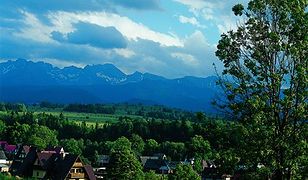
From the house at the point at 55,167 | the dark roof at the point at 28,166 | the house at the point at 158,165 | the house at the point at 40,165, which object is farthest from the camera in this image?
the house at the point at 158,165

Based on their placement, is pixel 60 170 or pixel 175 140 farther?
pixel 175 140

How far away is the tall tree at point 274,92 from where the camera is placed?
1395cm

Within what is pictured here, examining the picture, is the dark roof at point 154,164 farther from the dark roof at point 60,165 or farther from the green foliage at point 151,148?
the dark roof at point 60,165

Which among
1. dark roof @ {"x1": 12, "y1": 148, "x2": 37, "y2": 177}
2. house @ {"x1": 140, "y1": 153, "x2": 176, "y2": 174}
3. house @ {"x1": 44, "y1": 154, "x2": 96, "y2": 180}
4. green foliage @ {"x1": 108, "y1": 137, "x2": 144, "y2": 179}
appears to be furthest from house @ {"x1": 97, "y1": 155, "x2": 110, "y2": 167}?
green foliage @ {"x1": 108, "y1": 137, "x2": 144, "y2": 179}

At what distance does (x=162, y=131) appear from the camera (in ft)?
499

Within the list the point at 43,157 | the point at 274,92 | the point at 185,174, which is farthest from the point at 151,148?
the point at 274,92

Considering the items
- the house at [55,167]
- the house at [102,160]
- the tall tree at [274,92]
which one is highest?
the tall tree at [274,92]

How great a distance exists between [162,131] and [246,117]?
138228mm

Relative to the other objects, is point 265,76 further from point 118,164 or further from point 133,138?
point 133,138

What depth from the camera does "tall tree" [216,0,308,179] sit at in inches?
549

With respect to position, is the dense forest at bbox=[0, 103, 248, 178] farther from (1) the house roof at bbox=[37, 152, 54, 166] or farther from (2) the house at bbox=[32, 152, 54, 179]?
(2) the house at bbox=[32, 152, 54, 179]

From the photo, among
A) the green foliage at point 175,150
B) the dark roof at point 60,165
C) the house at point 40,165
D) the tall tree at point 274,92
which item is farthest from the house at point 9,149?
the tall tree at point 274,92

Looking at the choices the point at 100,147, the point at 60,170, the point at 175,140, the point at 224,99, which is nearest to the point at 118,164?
the point at 60,170

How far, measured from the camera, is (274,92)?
565 inches
